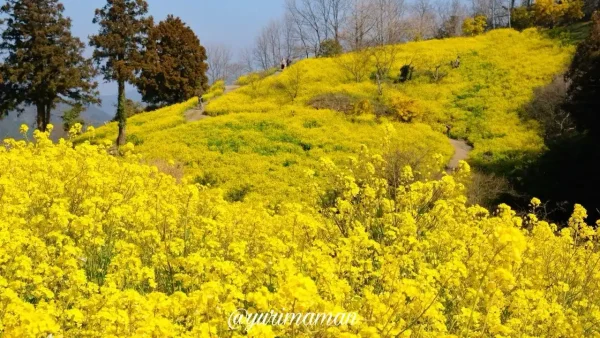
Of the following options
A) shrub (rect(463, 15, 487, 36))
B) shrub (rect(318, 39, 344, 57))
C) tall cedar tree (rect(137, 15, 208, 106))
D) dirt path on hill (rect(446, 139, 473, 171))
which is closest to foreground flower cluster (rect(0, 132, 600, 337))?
dirt path on hill (rect(446, 139, 473, 171))

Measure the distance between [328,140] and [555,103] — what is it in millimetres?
12213

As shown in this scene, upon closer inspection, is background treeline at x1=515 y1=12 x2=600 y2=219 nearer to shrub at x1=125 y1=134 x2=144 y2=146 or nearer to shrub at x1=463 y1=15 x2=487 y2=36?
shrub at x1=125 y1=134 x2=144 y2=146

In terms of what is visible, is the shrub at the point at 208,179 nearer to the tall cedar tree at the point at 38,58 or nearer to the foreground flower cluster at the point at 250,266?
the foreground flower cluster at the point at 250,266

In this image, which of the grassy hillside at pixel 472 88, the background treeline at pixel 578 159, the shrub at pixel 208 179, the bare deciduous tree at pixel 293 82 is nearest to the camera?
the background treeline at pixel 578 159

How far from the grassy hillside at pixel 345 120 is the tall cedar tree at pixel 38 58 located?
3885 millimetres

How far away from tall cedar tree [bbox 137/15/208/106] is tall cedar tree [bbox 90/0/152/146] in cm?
1613

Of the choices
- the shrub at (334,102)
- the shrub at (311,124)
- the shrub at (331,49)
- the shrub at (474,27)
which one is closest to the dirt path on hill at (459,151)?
the shrub at (334,102)

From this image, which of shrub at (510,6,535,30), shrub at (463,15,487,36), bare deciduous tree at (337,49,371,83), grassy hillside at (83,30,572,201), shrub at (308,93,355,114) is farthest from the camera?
shrub at (463,15,487,36)

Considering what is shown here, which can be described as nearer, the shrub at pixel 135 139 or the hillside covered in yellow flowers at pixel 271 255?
the hillside covered in yellow flowers at pixel 271 255

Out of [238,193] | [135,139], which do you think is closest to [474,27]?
[135,139]

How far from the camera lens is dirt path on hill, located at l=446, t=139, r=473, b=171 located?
70.1 feet

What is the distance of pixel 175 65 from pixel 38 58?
49.3 feet

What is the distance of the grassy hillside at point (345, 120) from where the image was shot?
762 inches

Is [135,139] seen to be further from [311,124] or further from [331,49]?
[331,49]
